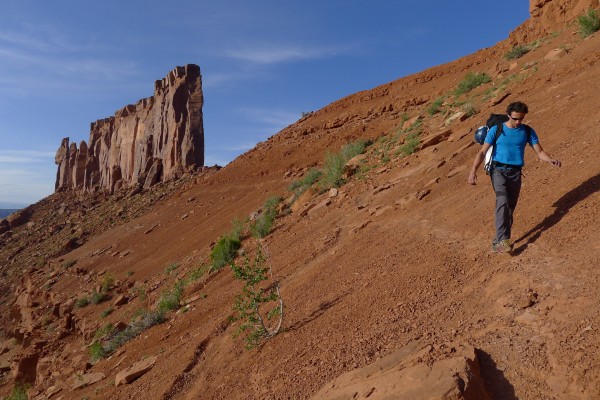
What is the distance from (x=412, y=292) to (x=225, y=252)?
7.84 meters

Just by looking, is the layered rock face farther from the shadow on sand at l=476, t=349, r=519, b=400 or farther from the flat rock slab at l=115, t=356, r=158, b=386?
the shadow on sand at l=476, t=349, r=519, b=400

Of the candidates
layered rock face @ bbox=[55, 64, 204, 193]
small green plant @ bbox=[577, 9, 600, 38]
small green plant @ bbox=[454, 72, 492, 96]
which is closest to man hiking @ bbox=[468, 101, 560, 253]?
small green plant @ bbox=[577, 9, 600, 38]

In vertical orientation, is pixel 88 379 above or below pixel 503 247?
below

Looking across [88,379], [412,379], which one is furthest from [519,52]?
[88,379]

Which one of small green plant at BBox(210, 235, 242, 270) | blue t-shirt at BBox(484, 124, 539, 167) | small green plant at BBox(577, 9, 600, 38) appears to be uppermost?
small green plant at BBox(577, 9, 600, 38)

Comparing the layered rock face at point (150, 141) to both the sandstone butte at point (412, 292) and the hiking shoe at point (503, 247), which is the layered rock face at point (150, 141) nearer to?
the sandstone butte at point (412, 292)

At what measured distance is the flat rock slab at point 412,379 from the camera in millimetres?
2590

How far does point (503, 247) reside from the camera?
430 centimetres

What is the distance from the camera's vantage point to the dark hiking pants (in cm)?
438

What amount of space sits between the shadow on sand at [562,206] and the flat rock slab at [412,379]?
5.91 ft

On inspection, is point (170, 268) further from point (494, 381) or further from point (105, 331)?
point (494, 381)

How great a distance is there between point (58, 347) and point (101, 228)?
Answer: 19.0 metres

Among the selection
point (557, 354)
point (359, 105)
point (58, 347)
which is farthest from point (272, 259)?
point (359, 105)

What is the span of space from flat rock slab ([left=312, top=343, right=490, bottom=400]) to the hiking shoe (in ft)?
4.98
